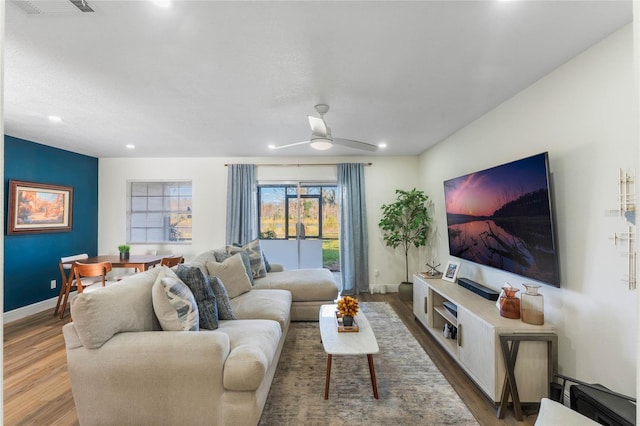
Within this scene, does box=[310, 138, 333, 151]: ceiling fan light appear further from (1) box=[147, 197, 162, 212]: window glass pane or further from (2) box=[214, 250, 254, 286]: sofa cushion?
(1) box=[147, 197, 162, 212]: window glass pane

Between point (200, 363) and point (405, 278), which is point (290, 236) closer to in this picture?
point (405, 278)

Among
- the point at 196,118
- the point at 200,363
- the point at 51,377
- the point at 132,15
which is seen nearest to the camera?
the point at 132,15

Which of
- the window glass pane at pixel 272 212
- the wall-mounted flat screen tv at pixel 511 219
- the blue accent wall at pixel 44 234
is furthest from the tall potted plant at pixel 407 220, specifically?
the blue accent wall at pixel 44 234

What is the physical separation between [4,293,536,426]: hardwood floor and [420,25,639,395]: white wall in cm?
64

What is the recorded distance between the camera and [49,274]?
14.3ft

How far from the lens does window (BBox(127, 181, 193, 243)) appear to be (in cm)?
527

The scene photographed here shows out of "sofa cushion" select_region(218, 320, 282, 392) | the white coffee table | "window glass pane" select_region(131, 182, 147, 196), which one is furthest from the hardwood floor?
"window glass pane" select_region(131, 182, 147, 196)

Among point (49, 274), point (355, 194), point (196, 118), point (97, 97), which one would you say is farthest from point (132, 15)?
point (49, 274)

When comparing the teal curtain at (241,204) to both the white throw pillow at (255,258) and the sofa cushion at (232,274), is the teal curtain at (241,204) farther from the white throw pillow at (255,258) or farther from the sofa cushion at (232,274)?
the sofa cushion at (232,274)

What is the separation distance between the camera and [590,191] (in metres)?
1.99

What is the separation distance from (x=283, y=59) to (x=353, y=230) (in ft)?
11.2

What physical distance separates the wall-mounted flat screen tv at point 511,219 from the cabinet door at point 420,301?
0.58 meters

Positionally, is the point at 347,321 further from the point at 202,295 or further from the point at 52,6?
the point at 52,6

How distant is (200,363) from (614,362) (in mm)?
2527
